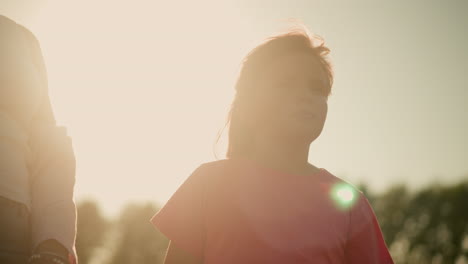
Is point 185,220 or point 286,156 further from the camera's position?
point 286,156

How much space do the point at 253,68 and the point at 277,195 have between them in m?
1.08

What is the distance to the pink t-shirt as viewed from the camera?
242 cm

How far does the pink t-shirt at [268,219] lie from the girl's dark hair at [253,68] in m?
0.37

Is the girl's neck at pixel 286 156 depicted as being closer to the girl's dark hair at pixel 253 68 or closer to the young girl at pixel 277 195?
the young girl at pixel 277 195

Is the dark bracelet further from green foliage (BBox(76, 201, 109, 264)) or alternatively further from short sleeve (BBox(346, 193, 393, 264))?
green foliage (BBox(76, 201, 109, 264))

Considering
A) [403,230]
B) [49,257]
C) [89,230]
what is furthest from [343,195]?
[89,230]

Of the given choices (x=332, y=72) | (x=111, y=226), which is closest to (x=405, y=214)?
(x=111, y=226)

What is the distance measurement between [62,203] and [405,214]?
48596 millimetres

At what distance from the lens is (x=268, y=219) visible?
2504 millimetres

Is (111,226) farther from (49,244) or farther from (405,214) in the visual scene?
(49,244)

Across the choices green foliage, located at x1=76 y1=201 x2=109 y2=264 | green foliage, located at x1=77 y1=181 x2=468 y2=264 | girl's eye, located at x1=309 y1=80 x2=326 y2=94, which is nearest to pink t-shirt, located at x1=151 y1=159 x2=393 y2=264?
girl's eye, located at x1=309 y1=80 x2=326 y2=94

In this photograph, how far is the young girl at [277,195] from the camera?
8.05ft

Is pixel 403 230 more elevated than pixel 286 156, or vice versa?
pixel 286 156

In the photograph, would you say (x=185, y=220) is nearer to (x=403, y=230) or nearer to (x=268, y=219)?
(x=268, y=219)
